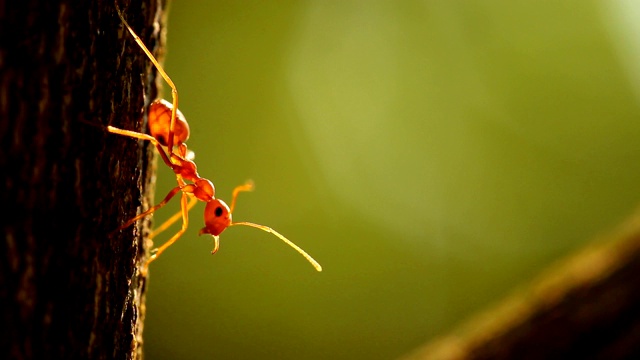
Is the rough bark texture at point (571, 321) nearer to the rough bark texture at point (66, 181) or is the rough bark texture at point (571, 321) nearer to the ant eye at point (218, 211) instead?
the ant eye at point (218, 211)

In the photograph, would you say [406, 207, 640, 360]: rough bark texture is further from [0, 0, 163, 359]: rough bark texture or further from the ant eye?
[0, 0, 163, 359]: rough bark texture

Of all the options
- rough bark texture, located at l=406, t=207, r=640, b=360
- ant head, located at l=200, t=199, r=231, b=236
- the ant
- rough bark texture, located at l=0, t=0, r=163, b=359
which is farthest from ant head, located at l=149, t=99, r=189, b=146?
rough bark texture, located at l=406, t=207, r=640, b=360

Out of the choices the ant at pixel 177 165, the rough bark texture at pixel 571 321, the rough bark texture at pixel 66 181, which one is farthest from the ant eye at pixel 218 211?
the rough bark texture at pixel 571 321

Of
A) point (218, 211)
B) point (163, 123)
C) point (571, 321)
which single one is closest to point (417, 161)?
point (571, 321)

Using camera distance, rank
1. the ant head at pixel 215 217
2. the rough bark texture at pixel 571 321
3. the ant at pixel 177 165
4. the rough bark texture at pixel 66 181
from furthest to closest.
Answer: the rough bark texture at pixel 571 321
the ant head at pixel 215 217
the ant at pixel 177 165
the rough bark texture at pixel 66 181

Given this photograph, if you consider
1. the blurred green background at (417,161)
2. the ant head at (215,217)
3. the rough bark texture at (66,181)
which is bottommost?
the rough bark texture at (66,181)

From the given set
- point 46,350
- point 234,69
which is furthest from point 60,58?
point 234,69
